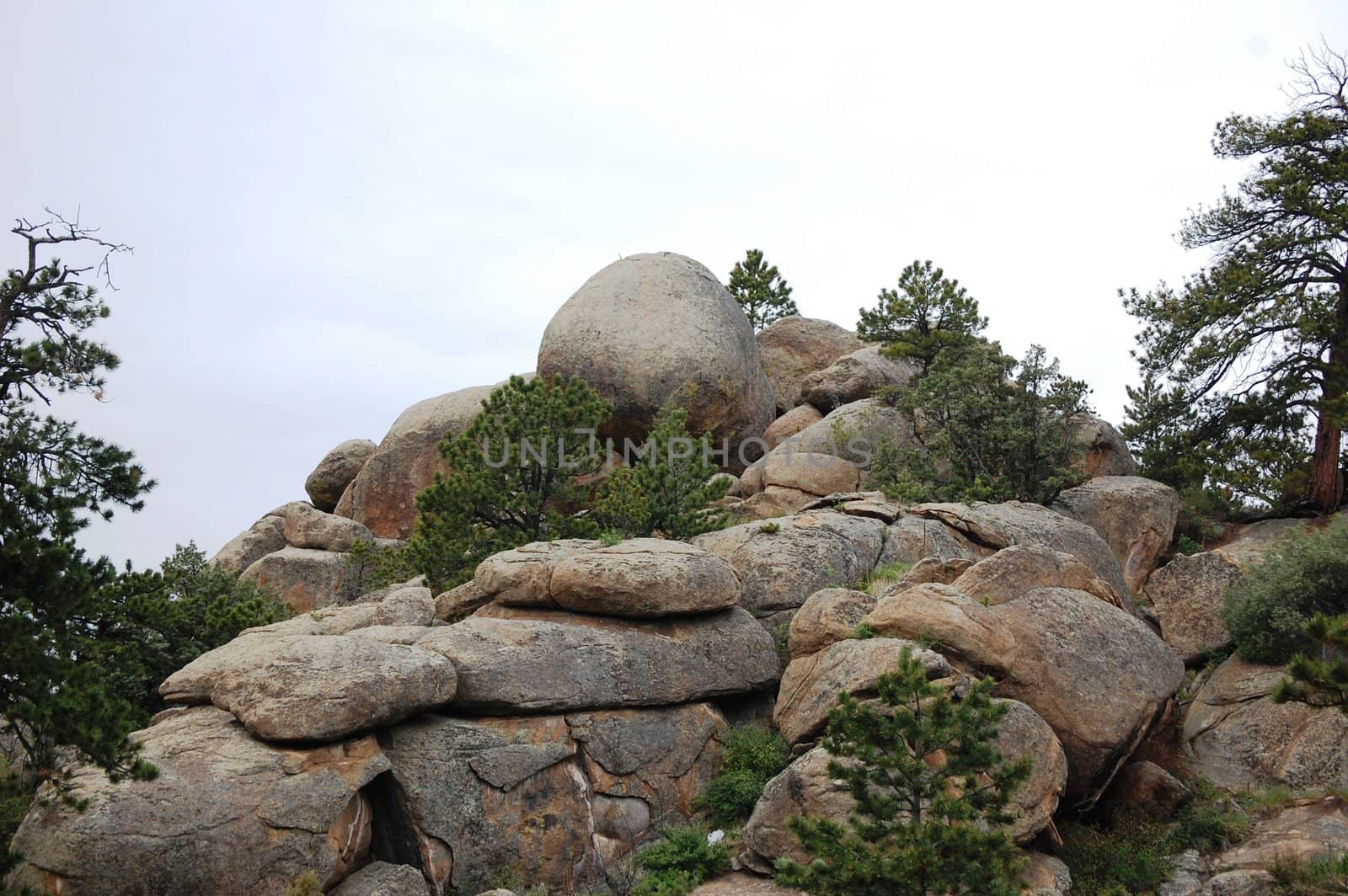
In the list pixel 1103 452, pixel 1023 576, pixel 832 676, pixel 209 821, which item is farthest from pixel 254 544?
pixel 1103 452

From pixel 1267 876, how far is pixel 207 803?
13.6 metres

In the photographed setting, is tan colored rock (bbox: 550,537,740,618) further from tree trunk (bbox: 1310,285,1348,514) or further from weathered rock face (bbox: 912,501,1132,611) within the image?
tree trunk (bbox: 1310,285,1348,514)

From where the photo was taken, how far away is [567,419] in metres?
23.7

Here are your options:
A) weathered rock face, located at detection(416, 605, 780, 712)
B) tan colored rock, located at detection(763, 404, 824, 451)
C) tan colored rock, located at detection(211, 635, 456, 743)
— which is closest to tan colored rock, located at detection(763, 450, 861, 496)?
tan colored rock, located at detection(763, 404, 824, 451)

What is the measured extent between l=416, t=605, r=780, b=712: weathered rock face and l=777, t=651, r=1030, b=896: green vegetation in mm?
5799

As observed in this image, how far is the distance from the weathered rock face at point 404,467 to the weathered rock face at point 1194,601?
20.2 m

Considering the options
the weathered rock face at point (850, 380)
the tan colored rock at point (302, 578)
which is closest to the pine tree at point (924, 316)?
the weathered rock face at point (850, 380)

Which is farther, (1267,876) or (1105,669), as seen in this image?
(1105,669)

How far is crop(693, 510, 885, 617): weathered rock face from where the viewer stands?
21.1 m

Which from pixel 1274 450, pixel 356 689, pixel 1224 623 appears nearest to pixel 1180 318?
pixel 1274 450

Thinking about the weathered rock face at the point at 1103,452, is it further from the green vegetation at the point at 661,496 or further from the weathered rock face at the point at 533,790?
the weathered rock face at the point at 533,790

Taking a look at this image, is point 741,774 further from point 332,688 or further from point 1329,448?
point 1329,448

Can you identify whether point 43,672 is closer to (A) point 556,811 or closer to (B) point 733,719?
(A) point 556,811

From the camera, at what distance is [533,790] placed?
16344mm
